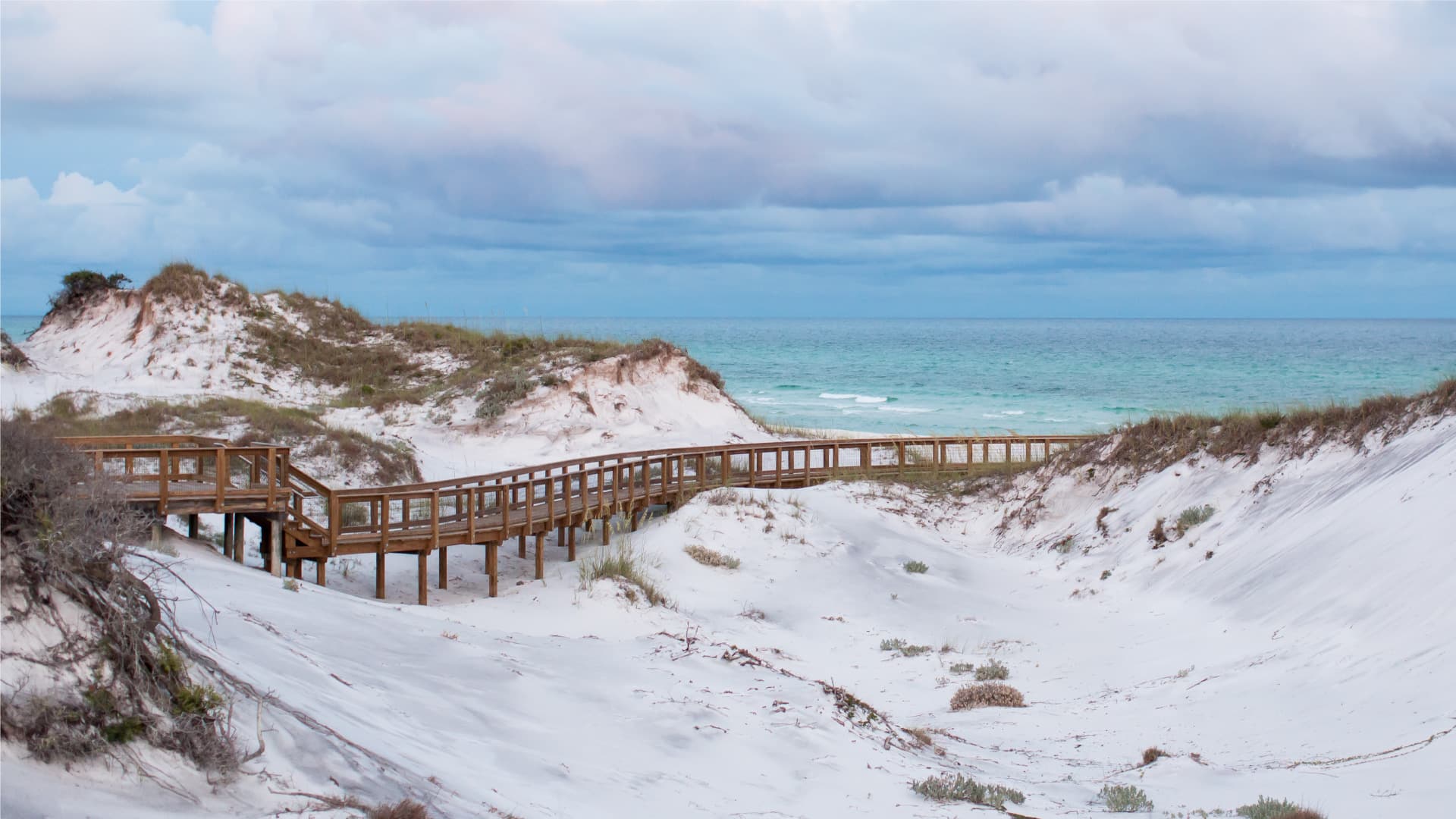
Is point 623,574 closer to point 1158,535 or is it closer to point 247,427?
point 1158,535

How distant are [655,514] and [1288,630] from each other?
12187mm

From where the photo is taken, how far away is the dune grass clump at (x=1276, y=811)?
294 inches

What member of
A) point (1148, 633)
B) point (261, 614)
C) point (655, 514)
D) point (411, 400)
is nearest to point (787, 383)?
point (411, 400)

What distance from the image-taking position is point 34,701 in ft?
18.0

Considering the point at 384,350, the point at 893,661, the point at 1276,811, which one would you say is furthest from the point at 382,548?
the point at 384,350

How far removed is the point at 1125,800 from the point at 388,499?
36.4 feet

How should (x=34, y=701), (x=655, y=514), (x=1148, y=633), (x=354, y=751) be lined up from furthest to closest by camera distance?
(x=655, y=514), (x=1148, y=633), (x=354, y=751), (x=34, y=701)

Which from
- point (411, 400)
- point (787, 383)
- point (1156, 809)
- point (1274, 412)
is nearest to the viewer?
point (1156, 809)

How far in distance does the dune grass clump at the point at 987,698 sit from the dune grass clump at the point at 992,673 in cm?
79

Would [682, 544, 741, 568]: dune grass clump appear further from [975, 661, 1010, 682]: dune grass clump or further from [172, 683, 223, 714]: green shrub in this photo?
[172, 683, 223, 714]: green shrub

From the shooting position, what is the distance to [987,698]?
13.0m

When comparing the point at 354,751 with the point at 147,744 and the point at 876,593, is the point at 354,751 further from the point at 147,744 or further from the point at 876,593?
the point at 876,593

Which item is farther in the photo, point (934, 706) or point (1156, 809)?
point (934, 706)

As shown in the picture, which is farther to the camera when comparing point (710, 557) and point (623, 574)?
point (710, 557)
